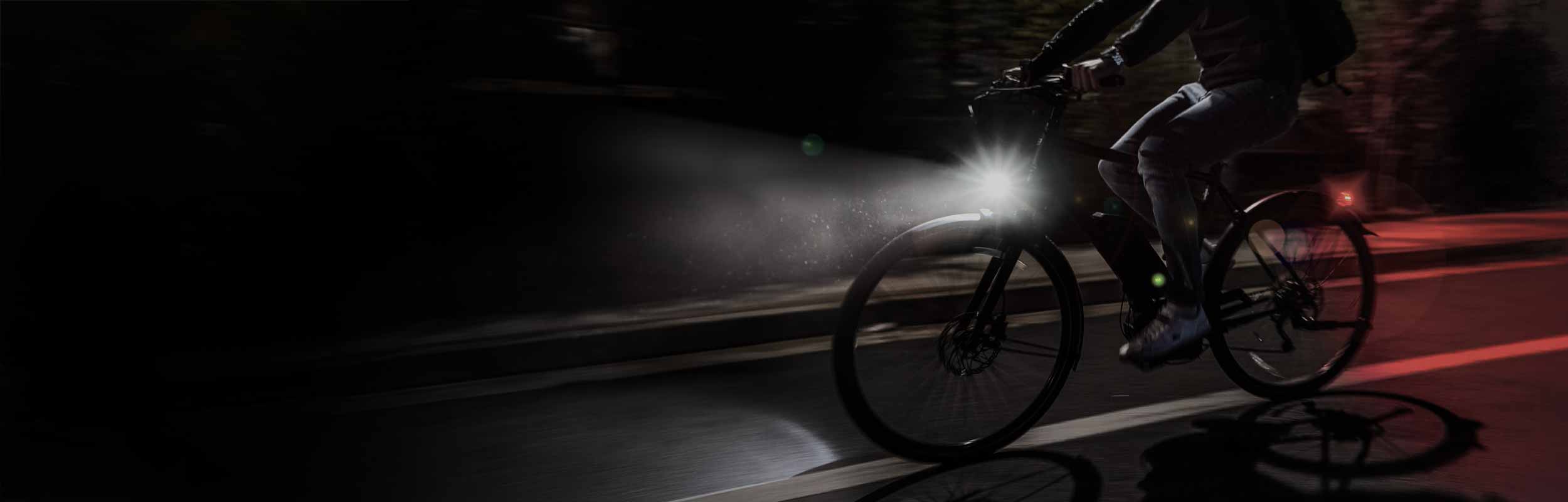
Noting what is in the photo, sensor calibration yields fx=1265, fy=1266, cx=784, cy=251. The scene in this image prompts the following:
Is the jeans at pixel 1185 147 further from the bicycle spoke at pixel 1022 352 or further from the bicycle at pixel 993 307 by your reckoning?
the bicycle spoke at pixel 1022 352

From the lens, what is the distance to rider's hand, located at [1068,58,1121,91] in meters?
3.52

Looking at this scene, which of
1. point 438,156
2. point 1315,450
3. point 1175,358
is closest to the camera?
point 1315,450

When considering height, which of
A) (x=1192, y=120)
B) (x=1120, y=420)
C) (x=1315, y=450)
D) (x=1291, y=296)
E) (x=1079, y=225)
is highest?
(x=1192, y=120)

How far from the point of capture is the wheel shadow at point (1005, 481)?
3385 millimetres

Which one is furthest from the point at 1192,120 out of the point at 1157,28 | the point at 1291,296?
the point at 1291,296

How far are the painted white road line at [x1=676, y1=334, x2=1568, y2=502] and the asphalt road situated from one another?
0.06 feet

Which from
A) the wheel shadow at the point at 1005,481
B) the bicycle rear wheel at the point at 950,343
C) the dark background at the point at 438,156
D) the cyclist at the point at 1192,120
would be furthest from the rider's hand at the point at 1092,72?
the dark background at the point at 438,156

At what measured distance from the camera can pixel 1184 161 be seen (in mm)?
3797

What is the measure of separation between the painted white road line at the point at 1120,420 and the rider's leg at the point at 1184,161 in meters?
0.34

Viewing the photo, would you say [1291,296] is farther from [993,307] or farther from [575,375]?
[575,375]

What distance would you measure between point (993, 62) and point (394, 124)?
3.89m

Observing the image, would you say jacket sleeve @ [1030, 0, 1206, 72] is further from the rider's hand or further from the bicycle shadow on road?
the bicycle shadow on road

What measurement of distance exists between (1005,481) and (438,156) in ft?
13.1

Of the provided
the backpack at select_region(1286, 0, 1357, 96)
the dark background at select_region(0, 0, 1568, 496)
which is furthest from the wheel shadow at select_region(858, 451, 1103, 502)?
the dark background at select_region(0, 0, 1568, 496)
